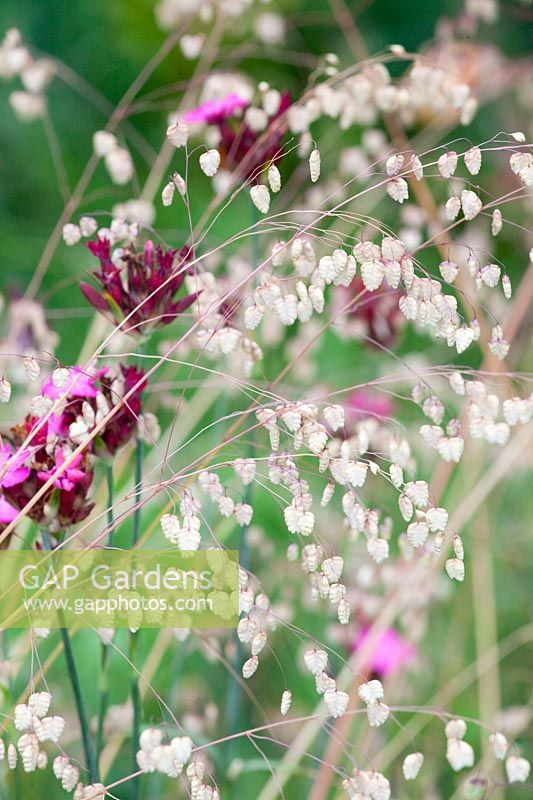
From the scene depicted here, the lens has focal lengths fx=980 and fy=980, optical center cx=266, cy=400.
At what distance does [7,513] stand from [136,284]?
13cm

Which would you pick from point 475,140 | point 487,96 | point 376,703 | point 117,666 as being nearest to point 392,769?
point 117,666

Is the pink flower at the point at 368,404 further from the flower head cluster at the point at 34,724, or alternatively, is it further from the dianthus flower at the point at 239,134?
the flower head cluster at the point at 34,724

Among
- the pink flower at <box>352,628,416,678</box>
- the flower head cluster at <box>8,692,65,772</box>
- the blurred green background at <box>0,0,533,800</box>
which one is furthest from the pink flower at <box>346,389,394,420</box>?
the flower head cluster at <box>8,692,65,772</box>

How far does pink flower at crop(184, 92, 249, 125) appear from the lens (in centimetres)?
63

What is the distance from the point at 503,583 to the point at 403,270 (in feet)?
2.37

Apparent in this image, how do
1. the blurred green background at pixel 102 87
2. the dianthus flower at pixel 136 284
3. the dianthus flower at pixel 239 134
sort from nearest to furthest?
1. the dianthus flower at pixel 136 284
2. the dianthus flower at pixel 239 134
3. the blurred green background at pixel 102 87

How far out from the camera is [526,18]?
1.53m

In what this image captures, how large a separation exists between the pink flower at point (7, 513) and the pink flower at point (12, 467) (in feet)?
0.07

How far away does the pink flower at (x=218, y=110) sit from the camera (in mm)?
628

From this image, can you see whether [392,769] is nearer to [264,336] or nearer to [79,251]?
[264,336]

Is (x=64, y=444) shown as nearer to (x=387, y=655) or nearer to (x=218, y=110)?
(x=218, y=110)

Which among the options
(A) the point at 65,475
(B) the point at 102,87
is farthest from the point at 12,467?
(B) the point at 102,87

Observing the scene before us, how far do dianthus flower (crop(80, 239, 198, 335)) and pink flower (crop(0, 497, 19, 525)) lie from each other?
0.10m

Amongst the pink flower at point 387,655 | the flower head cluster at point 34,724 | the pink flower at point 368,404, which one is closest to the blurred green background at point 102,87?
the pink flower at point 368,404
